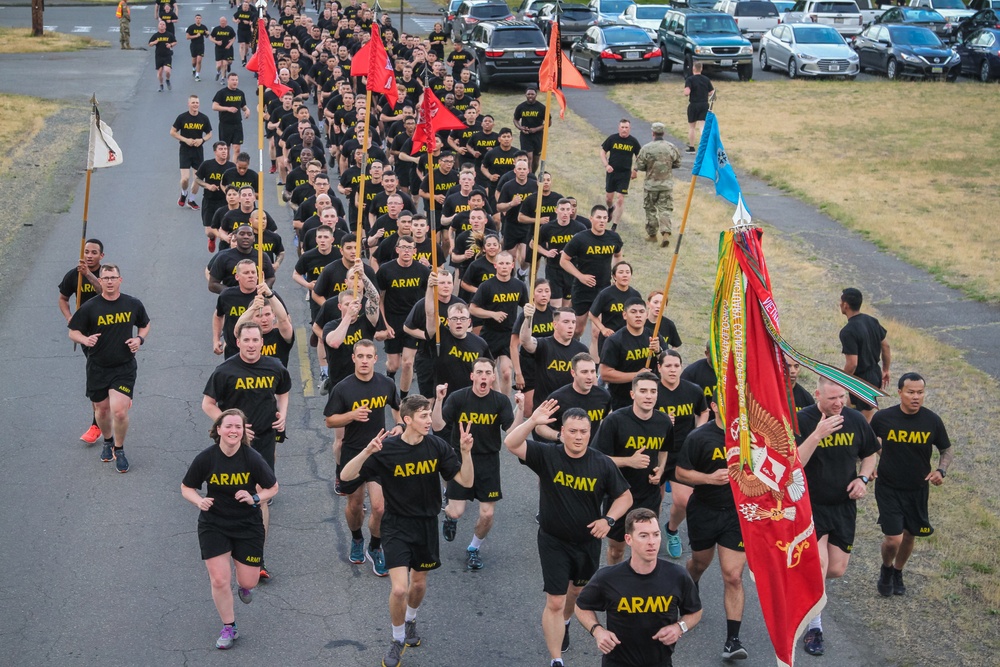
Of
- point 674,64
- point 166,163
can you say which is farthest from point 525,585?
point 674,64

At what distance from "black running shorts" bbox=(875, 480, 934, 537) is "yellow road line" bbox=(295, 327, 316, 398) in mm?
6623

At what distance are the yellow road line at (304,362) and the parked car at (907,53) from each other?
2631 centimetres

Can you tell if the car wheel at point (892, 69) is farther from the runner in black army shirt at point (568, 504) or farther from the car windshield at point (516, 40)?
the runner in black army shirt at point (568, 504)

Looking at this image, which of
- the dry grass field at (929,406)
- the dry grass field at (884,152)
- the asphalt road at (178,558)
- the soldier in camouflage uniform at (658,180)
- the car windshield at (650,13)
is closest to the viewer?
the asphalt road at (178,558)

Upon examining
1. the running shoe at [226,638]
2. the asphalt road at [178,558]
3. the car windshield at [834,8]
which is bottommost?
the asphalt road at [178,558]

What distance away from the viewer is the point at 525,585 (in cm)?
967

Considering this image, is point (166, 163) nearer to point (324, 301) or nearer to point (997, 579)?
point (324, 301)

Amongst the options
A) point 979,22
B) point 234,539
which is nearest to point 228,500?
point 234,539

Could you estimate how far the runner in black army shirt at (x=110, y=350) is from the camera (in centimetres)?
1145

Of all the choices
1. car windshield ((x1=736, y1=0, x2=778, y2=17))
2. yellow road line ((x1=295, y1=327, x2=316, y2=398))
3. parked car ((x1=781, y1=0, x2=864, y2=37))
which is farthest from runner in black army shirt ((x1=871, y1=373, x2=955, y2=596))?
car windshield ((x1=736, y1=0, x2=778, y2=17))

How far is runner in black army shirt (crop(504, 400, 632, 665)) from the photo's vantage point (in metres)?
8.27

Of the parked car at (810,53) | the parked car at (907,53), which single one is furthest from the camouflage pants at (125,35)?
the parked car at (907,53)

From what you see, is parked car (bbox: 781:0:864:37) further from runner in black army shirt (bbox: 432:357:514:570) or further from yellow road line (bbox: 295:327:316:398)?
runner in black army shirt (bbox: 432:357:514:570)

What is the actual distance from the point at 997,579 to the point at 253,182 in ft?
38.4
